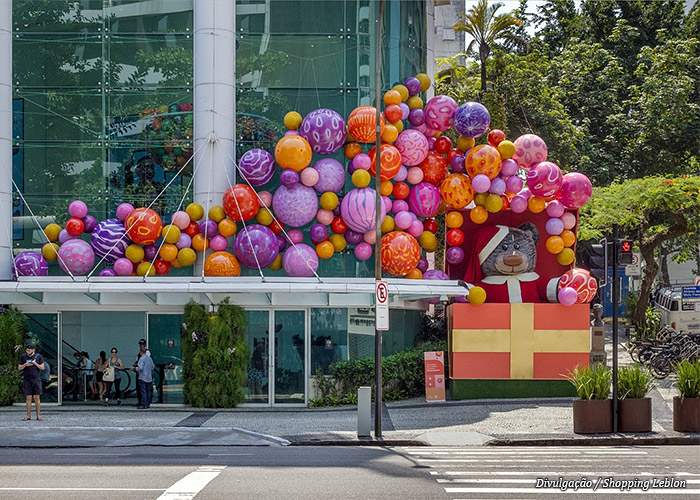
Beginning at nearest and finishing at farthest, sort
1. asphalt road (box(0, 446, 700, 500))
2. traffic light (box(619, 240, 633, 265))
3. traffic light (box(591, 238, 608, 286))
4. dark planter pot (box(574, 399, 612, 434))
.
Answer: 1. asphalt road (box(0, 446, 700, 500))
2. traffic light (box(591, 238, 608, 286))
3. dark planter pot (box(574, 399, 612, 434))
4. traffic light (box(619, 240, 633, 265))

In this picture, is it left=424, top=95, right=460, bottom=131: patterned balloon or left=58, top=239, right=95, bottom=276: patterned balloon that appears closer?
left=58, top=239, right=95, bottom=276: patterned balloon

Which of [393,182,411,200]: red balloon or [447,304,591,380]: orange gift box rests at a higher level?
[393,182,411,200]: red balloon

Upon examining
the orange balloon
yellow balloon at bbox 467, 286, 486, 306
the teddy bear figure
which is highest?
the orange balloon

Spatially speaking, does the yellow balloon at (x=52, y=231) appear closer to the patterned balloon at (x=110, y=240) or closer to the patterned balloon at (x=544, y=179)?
the patterned balloon at (x=110, y=240)

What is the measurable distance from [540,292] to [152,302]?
10807mm

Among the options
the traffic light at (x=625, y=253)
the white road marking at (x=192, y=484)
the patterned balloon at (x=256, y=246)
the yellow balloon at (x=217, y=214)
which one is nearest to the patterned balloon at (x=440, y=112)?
the patterned balloon at (x=256, y=246)

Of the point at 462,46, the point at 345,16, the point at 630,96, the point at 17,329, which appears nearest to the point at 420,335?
the point at 345,16

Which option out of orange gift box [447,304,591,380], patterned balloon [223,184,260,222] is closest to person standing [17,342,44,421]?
patterned balloon [223,184,260,222]

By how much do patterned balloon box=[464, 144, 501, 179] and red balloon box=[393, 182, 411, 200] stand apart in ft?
5.97

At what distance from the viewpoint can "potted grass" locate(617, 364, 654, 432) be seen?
19516mm

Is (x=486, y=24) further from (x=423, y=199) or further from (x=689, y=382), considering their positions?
(x=689, y=382)

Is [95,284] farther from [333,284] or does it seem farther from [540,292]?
[540,292]

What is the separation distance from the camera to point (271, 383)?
25.9 meters

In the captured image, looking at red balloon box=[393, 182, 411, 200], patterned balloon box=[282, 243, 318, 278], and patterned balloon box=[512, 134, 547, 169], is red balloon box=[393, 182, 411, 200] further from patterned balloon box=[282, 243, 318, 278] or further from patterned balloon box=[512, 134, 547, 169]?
patterned balloon box=[512, 134, 547, 169]
